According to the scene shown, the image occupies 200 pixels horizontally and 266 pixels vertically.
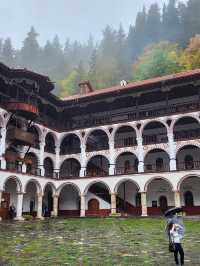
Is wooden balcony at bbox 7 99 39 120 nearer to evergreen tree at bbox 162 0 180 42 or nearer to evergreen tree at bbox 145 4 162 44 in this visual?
evergreen tree at bbox 162 0 180 42

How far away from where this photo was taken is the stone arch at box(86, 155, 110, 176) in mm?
31198

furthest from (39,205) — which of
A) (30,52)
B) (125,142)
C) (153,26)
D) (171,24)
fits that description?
(153,26)

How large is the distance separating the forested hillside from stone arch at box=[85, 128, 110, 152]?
Result: 21476 mm

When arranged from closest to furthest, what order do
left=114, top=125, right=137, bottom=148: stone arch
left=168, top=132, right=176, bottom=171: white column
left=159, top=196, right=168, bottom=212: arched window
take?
left=168, top=132, right=176, bottom=171: white column
left=159, top=196, right=168, bottom=212: arched window
left=114, top=125, right=137, bottom=148: stone arch

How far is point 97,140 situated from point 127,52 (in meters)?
50.8

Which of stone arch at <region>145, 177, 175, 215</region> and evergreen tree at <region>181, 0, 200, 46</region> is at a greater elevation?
evergreen tree at <region>181, 0, 200, 46</region>

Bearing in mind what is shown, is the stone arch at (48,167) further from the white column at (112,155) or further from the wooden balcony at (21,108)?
the wooden balcony at (21,108)

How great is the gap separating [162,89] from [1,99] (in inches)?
540

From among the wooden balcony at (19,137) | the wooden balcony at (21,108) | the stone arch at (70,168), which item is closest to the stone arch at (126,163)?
the stone arch at (70,168)

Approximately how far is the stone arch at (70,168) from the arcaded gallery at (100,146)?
109mm

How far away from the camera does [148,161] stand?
100 feet

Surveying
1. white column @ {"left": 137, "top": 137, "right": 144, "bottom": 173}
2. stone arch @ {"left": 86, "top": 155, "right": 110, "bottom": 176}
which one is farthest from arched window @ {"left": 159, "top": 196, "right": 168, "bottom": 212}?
stone arch @ {"left": 86, "top": 155, "right": 110, "bottom": 176}

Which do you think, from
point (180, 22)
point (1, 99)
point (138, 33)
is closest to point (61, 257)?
point (1, 99)

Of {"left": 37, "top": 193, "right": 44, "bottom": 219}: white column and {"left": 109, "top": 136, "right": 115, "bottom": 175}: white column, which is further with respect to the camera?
{"left": 109, "top": 136, "right": 115, "bottom": 175}: white column
